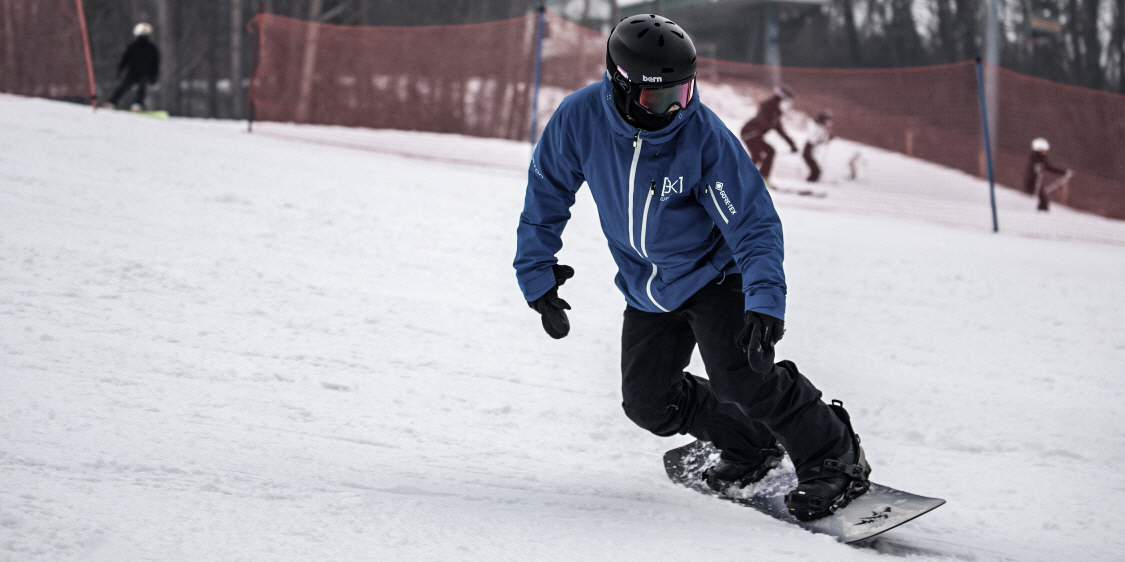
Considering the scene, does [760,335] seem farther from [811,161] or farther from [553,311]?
[811,161]

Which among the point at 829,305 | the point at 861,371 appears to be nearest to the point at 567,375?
the point at 861,371

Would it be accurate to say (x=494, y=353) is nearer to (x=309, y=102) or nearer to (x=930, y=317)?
(x=930, y=317)

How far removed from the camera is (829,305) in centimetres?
570

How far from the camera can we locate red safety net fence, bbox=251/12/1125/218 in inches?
429

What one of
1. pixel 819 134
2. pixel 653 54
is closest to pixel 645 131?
pixel 653 54

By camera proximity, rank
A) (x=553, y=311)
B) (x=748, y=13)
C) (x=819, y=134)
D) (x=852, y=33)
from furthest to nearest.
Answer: (x=748, y=13), (x=852, y=33), (x=819, y=134), (x=553, y=311)

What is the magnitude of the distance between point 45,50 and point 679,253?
11.8m

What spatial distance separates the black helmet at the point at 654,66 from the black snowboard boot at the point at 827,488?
1199 mm

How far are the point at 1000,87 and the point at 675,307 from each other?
10700 mm

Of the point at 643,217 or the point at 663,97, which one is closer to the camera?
the point at 663,97

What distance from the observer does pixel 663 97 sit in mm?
2434

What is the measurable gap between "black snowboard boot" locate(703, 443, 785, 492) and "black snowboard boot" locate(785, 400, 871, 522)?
1.04 feet

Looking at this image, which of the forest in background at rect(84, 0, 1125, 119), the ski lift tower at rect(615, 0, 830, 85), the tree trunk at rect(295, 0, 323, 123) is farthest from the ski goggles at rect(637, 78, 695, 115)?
the ski lift tower at rect(615, 0, 830, 85)

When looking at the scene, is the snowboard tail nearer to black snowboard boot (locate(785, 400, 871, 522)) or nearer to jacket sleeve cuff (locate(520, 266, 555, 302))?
black snowboard boot (locate(785, 400, 871, 522))
